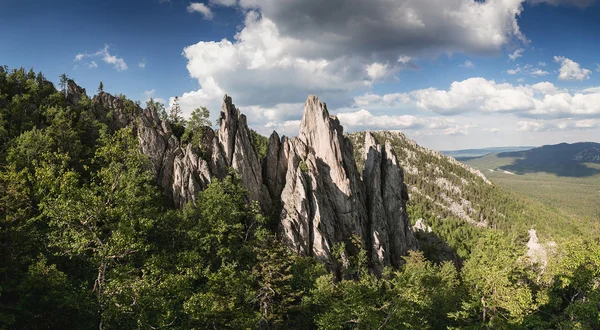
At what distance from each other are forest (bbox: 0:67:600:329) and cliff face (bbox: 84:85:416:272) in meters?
4.56

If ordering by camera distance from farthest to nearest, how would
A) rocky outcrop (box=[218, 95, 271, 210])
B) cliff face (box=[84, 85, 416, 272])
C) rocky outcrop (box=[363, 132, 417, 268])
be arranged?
rocky outcrop (box=[363, 132, 417, 268]) < rocky outcrop (box=[218, 95, 271, 210]) < cliff face (box=[84, 85, 416, 272])

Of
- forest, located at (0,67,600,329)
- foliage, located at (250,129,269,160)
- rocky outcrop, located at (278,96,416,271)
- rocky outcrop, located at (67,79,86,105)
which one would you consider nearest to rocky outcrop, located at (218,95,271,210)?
forest, located at (0,67,600,329)

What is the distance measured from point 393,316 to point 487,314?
15.5 metres

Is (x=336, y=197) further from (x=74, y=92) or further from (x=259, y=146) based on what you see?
(x=74, y=92)

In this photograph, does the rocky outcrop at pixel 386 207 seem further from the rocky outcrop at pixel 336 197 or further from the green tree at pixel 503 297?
the green tree at pixel 503 297

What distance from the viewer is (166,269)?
3316cm

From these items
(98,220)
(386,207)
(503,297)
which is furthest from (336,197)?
(98,220)

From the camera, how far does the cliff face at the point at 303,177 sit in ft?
180

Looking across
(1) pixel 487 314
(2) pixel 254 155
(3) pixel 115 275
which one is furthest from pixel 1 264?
(1) pixel 487 314

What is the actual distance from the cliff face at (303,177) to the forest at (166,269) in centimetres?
456

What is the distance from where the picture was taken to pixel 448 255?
87000mm

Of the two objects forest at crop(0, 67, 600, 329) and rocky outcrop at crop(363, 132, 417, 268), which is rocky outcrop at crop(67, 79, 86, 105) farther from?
rocky outcrop at crop(363, 132, 417, 268)

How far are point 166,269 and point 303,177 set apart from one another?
32.5 meters

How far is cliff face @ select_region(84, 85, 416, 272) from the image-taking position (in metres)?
54.8
